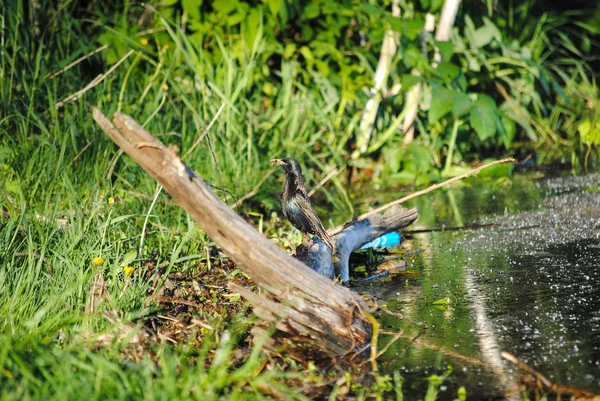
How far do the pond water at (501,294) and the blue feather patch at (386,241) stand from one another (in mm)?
A: 123

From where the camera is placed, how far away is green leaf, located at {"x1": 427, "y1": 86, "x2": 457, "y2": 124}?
6.79m

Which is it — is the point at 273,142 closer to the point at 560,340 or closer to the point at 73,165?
the point at 73,165

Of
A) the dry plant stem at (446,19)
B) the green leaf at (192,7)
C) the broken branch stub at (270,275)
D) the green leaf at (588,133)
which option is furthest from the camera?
the green leaf at (588,133)

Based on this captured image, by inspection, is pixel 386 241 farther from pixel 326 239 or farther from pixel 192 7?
pixel 192 7

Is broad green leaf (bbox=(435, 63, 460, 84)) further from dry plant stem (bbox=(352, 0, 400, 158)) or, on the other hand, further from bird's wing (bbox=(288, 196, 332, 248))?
bird's wing (bbox=(288, 196, 332, 248))

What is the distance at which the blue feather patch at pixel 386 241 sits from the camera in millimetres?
5005

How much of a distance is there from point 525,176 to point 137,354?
510 cm

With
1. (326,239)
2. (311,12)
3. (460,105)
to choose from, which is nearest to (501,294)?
(326,239)

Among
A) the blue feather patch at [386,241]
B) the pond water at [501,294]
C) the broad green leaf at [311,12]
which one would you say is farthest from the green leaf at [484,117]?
the blue feather patch at [386,241]

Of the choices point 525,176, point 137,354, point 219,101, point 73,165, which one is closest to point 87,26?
point 219,101

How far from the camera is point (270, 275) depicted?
3.21 m

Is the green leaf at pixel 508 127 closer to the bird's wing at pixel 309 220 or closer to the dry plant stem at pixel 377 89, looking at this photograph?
the dry plant stem at pixel 377 89

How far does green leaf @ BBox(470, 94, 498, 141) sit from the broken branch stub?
12.2 feet

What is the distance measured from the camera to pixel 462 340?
3.38 meters
